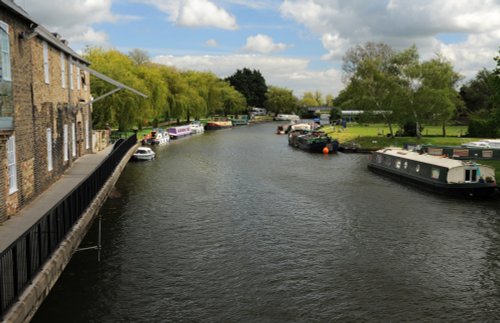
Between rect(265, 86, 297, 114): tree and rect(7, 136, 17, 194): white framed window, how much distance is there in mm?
160532

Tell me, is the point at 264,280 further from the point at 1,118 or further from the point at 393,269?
the point at 1,118

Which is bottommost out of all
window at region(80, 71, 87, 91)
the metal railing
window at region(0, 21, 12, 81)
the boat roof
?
the metal railing

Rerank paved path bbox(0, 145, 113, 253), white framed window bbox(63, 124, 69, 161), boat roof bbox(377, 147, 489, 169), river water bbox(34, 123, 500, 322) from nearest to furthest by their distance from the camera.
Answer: river water bbox(34, 123, 500, 322)
paved path bbox(0, 145, 113, 253)
white framed window bbox(63, 124, 69, 161)
boat roof bbox(377, 147, 489, 169)

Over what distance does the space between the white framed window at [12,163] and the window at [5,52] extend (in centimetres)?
222

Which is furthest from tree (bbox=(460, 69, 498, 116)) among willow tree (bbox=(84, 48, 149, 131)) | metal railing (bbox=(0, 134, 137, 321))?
metal railing (bbox=(0, 134, 137, 321))

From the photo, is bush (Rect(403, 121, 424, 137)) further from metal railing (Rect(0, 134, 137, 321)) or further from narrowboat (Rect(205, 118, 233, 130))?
metal railing (Rect(0, 134, 137, 321))

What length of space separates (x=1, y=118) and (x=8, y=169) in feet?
9.84

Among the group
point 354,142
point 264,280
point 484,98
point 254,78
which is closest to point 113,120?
point 354,142

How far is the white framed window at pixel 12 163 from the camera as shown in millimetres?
16672

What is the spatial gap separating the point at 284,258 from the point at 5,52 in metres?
12.0

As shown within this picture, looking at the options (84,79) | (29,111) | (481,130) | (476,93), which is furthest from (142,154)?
(476,93)

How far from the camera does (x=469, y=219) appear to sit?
23781 mm

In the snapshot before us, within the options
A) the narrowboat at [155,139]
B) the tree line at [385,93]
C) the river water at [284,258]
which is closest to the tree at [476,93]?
the tree line at [385,93]

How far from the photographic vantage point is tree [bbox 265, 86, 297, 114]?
176375 mm
